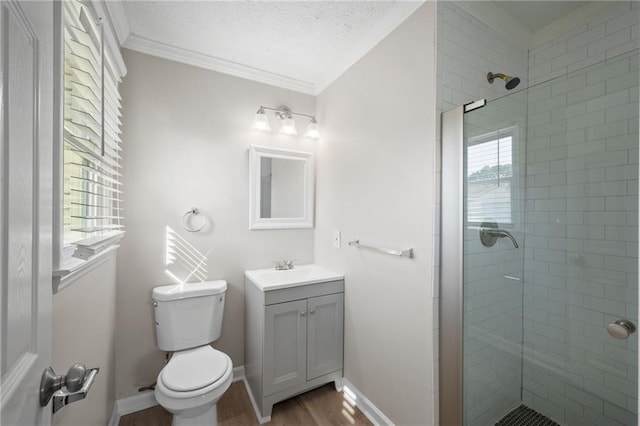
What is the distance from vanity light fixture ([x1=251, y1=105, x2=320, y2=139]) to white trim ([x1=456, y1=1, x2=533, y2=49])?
127 cm

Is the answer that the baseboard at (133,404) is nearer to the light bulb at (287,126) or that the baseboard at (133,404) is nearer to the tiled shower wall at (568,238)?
the tiled shower wall at (568,238)

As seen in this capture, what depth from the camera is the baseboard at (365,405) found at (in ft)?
5.59

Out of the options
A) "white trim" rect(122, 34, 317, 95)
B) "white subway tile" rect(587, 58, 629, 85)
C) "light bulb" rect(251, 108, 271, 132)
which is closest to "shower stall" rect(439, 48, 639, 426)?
"white subway tile" rect(587, 58, 629, 85)

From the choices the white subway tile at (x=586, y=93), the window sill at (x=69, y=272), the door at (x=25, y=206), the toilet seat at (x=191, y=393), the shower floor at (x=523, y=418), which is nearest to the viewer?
the door at (x=25, y=206)

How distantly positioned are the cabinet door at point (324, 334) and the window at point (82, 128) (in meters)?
1.32

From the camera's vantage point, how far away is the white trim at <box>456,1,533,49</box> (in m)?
1.55

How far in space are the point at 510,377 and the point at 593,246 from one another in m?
0.84

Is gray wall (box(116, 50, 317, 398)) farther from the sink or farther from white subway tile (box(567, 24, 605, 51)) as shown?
white subway tile (box(567, 24, 605, 51))

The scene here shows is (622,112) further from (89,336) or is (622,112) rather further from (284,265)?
(89,336)

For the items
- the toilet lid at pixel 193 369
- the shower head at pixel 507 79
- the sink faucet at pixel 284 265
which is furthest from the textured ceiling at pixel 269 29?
the toilet lid at pixel 193 369

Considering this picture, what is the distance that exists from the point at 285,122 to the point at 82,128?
4.78ft

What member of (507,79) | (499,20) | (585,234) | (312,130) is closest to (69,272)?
(312,130)

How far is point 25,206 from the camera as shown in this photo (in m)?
0.50

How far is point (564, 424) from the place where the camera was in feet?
4.66
